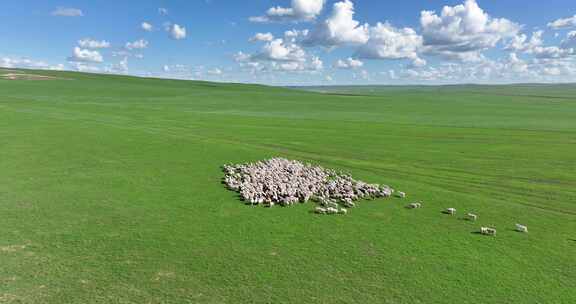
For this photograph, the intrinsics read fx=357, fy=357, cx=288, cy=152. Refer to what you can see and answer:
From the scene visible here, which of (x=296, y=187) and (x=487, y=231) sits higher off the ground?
(x=296, y=187)

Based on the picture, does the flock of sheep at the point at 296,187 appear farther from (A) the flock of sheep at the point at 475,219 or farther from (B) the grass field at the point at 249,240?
(A) the flock of sheep at the point at 475,219

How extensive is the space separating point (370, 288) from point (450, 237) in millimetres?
3240

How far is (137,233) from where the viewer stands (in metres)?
7.70

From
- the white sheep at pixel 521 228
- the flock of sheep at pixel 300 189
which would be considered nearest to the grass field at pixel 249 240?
the white sheep at pixel 521 228

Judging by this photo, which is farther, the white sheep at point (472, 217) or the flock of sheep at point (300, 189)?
the flock of sheep at point (300, 189)

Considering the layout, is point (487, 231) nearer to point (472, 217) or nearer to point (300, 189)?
point (472, 217)

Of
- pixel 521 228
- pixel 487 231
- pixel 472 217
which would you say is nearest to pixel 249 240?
pixel 487 231

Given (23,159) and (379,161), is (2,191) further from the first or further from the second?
(379,161)

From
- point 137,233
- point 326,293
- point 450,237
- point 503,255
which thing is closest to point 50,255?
point 137,233

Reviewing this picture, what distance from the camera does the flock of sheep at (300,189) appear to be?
33.0 feet

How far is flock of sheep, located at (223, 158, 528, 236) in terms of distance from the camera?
10.1m

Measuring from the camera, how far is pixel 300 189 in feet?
36.2

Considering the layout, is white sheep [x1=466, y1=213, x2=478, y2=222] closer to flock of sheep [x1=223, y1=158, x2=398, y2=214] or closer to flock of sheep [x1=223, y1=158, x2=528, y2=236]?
flock of sheep [x1=223, y1=158, x2=528, y2=236]

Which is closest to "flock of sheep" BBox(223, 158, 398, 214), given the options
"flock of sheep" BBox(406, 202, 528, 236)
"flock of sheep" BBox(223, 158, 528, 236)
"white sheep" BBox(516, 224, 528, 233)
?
"flock of sheep" BBox(223, 158, 528, 236)
